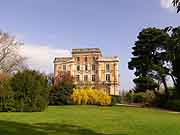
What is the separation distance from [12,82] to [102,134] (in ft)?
77.4

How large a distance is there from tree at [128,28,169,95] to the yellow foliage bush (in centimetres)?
598

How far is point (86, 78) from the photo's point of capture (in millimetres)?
106188

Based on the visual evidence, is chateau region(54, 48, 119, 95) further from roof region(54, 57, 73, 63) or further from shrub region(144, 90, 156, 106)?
shrub region(144, 90, 156, 106)

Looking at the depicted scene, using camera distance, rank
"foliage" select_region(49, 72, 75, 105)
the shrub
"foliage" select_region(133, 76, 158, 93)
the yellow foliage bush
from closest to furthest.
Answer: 1. "foliage" select_region(49, 72, 75, 105)
2. the shrub
3. the yellow foliage bush
4. "foliage" select_region(133, 76, 158, 93)

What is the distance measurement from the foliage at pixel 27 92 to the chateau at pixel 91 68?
217 ft

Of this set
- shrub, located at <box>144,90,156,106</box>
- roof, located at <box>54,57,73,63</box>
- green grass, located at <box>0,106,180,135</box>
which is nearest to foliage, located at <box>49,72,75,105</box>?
shrub, located at <box>144,90,156,106</box>

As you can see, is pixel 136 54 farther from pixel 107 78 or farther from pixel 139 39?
pixel 107 78

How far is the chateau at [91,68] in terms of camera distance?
10375 cm

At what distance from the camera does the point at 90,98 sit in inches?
2349

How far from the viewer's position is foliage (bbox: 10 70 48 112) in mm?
36156

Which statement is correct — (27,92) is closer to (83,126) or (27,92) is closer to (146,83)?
(83,126)

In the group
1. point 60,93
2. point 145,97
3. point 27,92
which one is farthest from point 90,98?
point 27,92

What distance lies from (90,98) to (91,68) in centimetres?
4709

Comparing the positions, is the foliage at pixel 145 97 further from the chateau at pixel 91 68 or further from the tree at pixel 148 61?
the chateau at pixel 91 68
